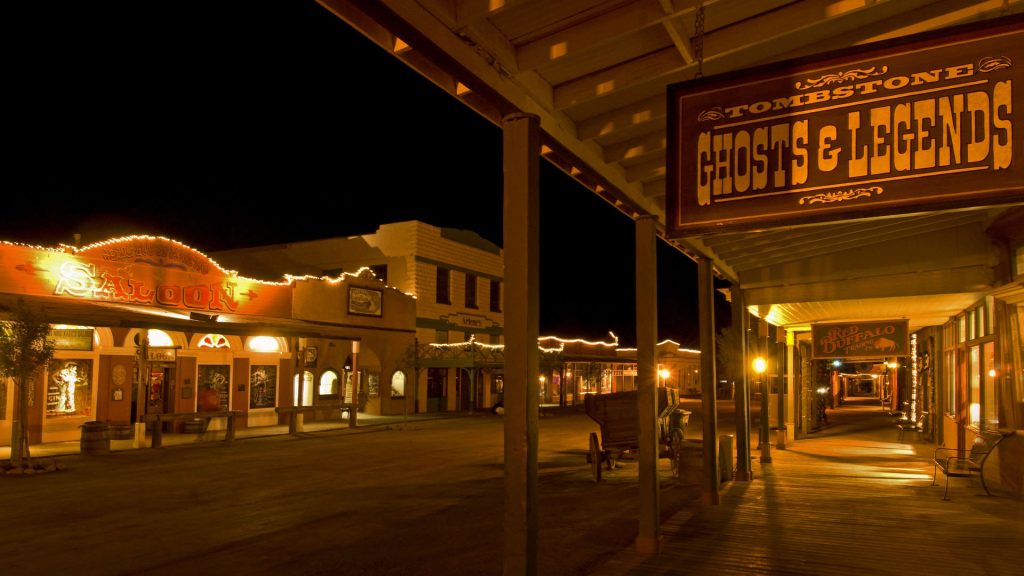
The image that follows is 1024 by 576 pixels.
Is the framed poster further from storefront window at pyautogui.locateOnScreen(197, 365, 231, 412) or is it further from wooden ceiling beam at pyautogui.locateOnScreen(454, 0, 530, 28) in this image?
wooden ceiling beam at pyautogui.locateOnScreen(454, 0, 530, 28)

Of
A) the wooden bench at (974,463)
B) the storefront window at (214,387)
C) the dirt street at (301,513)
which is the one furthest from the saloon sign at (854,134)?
the storefront window at (214,387)

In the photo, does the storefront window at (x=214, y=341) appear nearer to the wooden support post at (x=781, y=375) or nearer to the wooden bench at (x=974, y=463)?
the wooden support post at (x=781, y=375)

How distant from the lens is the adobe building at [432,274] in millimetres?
32250

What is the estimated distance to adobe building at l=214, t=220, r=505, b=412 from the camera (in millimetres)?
32250

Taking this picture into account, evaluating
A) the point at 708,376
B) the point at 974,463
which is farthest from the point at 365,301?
the point at 974,463

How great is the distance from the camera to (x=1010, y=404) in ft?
31.7

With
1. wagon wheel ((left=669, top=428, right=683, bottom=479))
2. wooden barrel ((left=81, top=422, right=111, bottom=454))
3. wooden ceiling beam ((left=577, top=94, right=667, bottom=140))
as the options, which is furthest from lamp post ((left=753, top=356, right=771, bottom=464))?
wooden barrel ((left=81, top=422, right=111, bottom=454))

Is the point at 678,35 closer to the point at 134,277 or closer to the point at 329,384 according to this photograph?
the point at 134,277

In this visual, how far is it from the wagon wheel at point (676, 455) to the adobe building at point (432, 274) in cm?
1875

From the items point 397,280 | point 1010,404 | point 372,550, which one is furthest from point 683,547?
point 397,280

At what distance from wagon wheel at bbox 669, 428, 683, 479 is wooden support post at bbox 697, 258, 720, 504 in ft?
6.67

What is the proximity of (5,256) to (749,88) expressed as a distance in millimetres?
19273

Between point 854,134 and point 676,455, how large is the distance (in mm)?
9453

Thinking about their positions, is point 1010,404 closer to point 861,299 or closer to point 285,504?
point 861,299
